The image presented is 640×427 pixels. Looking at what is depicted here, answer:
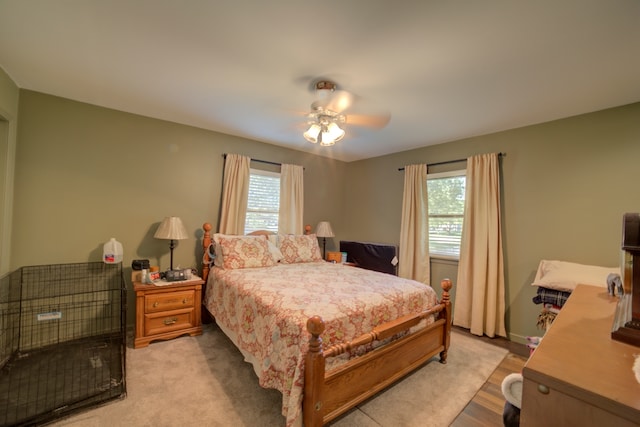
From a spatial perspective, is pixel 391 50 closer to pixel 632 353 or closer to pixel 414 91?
pixel 414 91

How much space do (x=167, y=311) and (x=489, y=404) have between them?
2942mm

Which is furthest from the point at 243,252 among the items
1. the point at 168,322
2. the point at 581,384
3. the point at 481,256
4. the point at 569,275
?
the point at 569,275

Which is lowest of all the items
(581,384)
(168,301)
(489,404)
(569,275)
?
(489,404)

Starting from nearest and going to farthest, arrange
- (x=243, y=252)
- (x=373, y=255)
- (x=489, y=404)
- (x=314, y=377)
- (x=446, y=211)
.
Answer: (x=314, y=377) → (x=489, y=404) → (x=243, y=252) → (x=446, y=211) → (x=373, y=255)

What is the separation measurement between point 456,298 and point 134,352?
359 cm

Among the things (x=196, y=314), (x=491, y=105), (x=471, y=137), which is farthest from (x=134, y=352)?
(x=471, y=137)

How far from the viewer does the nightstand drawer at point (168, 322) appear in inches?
104

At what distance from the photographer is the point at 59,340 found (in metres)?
2.60

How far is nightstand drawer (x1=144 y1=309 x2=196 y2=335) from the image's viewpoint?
2.65 m

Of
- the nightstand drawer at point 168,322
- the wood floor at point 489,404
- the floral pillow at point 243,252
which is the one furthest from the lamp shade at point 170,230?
the wood floor at point 489,404

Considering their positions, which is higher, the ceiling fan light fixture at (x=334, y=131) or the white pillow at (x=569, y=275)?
the ceiling fan light fixture at (x=334, y=131)

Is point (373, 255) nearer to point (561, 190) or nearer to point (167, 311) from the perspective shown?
point (561, 190)

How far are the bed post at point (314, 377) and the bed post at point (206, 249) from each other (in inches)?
83.5

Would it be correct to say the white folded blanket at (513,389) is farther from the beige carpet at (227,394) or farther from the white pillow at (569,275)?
the white pillow at (569,275)
